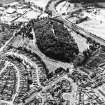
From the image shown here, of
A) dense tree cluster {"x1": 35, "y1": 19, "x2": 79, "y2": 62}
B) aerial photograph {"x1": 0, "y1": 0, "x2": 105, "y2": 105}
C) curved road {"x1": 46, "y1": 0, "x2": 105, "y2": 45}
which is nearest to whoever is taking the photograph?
aerial photograph {"x1": 0, "y1": 0, "x2": 105, "y2": 105}

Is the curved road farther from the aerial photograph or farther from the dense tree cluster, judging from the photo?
the dense tree cluster

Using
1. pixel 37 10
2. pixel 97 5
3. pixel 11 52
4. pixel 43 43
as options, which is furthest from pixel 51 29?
pixel 97 5

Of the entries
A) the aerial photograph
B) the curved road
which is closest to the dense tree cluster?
the aerial photograph

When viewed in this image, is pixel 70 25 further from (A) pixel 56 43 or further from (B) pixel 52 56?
(B) pixel 52 56

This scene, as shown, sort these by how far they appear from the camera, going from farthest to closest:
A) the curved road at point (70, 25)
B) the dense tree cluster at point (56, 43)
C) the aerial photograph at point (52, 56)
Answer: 1. the curved road at point (70, 25)
2. the dense tree cluster at point (56, 43)
3. the aerial photograph at point (52, 56)

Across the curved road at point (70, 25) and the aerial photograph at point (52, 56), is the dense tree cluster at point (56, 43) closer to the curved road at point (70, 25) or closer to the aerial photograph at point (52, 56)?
the aerial photograph at point (52, 56)

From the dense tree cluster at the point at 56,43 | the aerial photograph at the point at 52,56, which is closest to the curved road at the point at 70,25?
the aerial photograph at the point at 52,56

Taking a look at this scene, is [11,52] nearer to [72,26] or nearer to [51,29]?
[51,29]

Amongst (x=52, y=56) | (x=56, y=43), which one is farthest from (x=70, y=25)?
(x=52, y=56)
